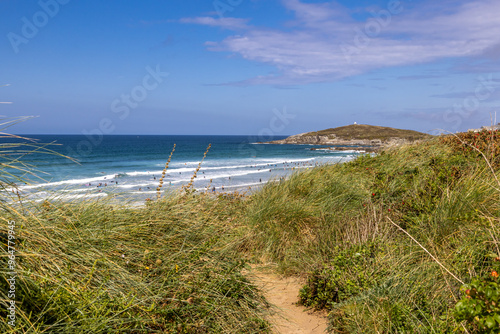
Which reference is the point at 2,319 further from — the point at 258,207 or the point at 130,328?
the point at 258,207

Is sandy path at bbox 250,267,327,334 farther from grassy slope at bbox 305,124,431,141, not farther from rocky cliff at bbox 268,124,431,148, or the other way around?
grassy slope at bbox 305,124,431,141

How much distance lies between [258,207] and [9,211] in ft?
14.4

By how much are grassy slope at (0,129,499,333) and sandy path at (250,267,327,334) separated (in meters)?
0.17

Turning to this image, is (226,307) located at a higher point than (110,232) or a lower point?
lower

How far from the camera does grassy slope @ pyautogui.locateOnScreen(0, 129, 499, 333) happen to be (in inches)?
106

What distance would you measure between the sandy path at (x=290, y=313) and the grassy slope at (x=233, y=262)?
0.17 meters

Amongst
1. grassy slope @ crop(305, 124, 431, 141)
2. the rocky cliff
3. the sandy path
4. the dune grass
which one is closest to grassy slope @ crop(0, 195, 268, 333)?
the sandy path

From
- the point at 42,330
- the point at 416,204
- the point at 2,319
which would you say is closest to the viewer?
the point at 2,319

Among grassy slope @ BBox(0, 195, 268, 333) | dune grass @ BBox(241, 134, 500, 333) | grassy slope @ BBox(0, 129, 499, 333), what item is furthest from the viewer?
dune grass @ BBox(241, 134, 500, 333)

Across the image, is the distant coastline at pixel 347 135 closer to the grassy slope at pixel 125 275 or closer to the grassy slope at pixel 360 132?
the grassy slope at pixel 360 132

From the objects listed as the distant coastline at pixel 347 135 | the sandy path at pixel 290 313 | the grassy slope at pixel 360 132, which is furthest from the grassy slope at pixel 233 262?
the grassy slope at pixel 360 132

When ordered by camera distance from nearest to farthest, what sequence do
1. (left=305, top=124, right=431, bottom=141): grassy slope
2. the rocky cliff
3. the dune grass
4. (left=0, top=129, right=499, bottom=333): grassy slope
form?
(left=0, top=129, right=499, bottom=333): grassy slope < the dune grass < the rocky cliff < (left=305, top=124, right=431, bottom=141): grassy slope

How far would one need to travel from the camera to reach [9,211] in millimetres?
2764

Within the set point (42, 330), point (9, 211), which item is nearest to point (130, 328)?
point (42, 330)
